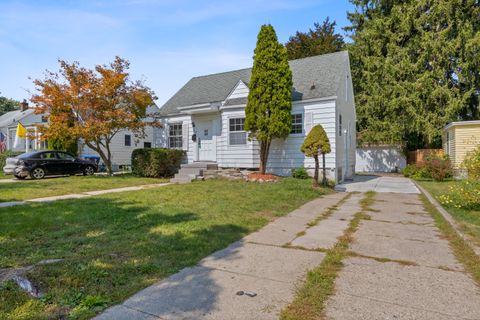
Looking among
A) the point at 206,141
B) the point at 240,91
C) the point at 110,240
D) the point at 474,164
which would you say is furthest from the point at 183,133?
the point at 474,164

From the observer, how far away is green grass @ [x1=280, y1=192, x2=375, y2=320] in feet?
8.40

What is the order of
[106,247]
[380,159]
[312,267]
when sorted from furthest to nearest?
[380,159] < [106,247] < [312,267]

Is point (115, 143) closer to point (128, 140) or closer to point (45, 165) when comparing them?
point (128, 140)

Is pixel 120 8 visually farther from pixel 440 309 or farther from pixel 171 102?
pixel 440 309

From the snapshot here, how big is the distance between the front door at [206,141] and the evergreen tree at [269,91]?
3186 millimetres

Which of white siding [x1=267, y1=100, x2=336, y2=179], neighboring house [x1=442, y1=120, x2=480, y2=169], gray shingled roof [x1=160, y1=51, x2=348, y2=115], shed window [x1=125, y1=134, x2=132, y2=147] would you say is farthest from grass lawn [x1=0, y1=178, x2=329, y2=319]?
shed window [x1=125, y1=134, x2=132, y2=147]

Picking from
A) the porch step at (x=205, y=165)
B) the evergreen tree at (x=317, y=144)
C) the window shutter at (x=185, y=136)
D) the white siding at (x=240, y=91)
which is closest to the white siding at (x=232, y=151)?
the porch step at (x=205, y=165)

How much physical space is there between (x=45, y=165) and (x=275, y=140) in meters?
11.6

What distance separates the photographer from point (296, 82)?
48.4ft

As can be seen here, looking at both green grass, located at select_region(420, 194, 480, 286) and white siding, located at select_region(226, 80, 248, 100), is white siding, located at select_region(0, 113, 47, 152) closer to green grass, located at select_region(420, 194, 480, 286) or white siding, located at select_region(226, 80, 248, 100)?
white siding, located at select_region(226, 80, 248, 100)

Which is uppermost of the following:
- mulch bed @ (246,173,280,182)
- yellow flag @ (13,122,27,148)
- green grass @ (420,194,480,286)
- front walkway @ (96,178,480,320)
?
yellow flag @ (13,122,27,148)

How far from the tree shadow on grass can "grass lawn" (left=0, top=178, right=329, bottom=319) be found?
0.03 feet

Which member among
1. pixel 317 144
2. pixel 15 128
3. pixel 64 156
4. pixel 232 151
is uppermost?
pixel 15 128

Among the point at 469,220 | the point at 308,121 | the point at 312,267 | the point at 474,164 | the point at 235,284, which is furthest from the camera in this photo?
the point at 308,121
